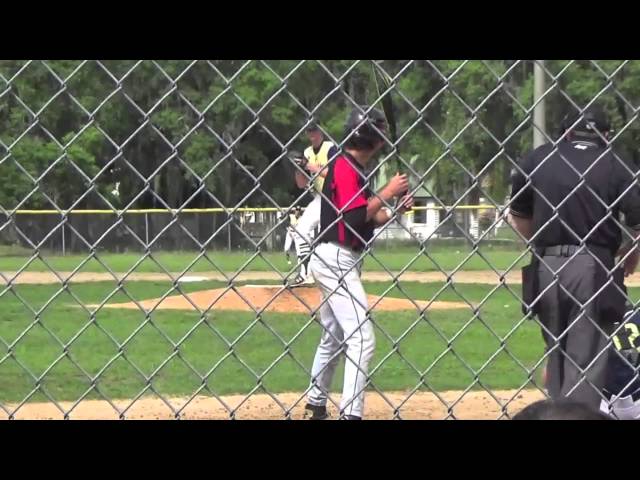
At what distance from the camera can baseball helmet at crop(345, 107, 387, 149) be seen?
11.6ft

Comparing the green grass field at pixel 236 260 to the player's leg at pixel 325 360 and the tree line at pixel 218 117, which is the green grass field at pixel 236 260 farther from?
the player's leg at pixel 325 360

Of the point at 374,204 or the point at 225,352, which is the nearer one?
the point at 374,204

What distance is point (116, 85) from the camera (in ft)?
8.89

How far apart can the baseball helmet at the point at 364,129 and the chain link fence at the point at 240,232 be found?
0.10m

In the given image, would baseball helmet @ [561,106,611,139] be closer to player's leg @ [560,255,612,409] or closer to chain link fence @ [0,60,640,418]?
chain link fence @ [0,60,640,418]

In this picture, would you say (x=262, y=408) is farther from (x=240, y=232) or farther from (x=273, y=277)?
(x=273, y=277)

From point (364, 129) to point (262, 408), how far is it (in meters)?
3.42

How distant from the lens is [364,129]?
387 centimetres

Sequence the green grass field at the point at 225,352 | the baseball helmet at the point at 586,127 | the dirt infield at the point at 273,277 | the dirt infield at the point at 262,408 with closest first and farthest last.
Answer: the baseball helmet at the point at 586,127 < the dirt infield at the point at 262,408 < the green grass field at the point at 225,352 < the dirt infield at the point at 273,277

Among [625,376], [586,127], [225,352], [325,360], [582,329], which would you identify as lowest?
[625,376]

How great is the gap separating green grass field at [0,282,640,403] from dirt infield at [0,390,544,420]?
0.72 ft

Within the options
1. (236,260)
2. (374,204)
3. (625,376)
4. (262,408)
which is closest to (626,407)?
(625,376)

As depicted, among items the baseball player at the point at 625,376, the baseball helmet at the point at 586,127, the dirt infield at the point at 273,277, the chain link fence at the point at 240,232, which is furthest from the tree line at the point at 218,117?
the dirt infield at the point at 273,277

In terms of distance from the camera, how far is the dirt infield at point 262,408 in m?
6.40
